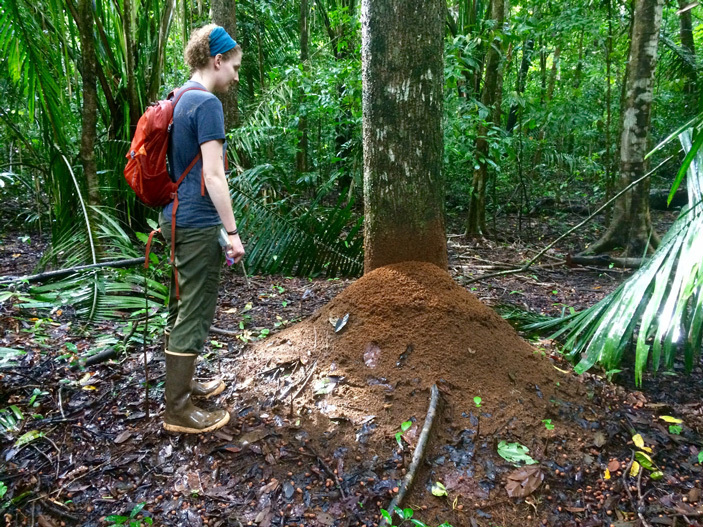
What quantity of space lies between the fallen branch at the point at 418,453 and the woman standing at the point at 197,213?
953mm

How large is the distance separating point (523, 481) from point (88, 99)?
4.29m

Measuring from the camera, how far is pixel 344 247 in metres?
4.52

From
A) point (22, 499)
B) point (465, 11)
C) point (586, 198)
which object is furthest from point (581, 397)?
point (586, 198)

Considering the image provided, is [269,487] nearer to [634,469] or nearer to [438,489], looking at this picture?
[438,489]

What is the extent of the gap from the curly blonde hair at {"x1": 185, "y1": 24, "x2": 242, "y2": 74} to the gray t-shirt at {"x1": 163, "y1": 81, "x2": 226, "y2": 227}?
10 cm

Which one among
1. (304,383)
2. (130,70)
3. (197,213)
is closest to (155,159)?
(197,213)

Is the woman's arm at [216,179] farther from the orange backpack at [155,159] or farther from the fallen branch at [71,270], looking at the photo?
the fallen branch at [71,270]

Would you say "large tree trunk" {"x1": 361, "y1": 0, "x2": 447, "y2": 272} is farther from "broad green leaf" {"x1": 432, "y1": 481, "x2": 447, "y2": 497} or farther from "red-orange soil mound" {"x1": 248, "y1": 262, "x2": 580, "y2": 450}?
"broad green leaf" {"x1": 432, "y1": 481, "x2": 447, "y2": 497}

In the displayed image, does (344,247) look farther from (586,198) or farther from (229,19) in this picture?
(586,198)

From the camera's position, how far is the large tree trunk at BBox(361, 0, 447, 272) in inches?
102

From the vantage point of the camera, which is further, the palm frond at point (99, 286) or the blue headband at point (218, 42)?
the palm frond at point (99, 286)

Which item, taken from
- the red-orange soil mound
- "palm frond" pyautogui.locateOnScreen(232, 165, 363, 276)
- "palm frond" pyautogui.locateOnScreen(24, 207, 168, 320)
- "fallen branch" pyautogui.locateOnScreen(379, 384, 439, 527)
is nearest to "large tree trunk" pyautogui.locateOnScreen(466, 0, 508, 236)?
"palm frond" pyautogui.locateOnScreen(232, 165, 363, 276)

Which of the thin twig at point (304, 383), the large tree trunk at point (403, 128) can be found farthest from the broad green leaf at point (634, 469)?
the thin twig at point (304, 383)

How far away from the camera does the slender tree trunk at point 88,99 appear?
13.2ft
